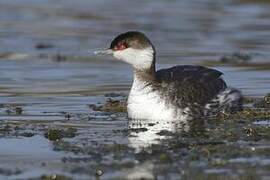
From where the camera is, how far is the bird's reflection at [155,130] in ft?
38.0

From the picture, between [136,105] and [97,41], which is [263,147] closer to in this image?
[136,105]

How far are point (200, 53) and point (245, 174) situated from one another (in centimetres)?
1065

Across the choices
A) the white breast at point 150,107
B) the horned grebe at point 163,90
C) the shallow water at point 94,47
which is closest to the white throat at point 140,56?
the horned grebe at point 163,90

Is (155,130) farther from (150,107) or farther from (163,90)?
(163,90)

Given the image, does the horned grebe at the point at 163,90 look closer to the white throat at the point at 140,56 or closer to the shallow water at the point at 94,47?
the white throat at the point at 140,56

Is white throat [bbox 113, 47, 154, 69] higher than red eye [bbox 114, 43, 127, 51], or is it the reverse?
red eye [bbox 114, 43, 127, 51]

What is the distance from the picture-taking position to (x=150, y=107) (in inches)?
513

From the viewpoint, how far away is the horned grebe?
13.1 m

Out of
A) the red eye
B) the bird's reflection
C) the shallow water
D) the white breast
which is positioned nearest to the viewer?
the bird's reflection

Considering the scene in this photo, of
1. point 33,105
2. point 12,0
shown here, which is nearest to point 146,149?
point 33,105

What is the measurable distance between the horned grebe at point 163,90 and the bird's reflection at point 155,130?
0.12m

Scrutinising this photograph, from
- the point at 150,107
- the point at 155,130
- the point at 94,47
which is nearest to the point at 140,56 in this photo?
the point at 150,107

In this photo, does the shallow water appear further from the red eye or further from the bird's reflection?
the red eye

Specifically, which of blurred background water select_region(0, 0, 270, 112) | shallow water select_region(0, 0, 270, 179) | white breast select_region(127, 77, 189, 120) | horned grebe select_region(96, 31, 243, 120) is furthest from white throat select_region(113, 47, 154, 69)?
blurred background water select_region(0, 0, 270, 112)
